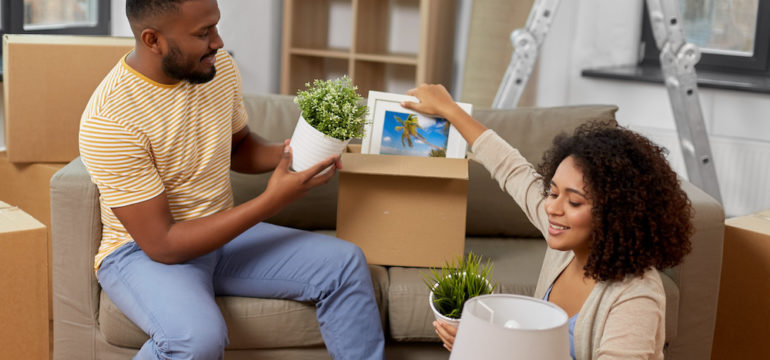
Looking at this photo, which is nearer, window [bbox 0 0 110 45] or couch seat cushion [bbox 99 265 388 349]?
couch seat cushion [bbox 99 265 388 349]

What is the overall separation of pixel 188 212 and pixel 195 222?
3.9 inches

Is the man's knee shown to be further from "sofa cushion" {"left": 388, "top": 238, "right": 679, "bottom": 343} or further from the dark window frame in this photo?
the dark window frame

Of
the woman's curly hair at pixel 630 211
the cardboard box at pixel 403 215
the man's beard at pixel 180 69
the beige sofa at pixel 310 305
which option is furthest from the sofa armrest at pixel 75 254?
the woman's curly hair at pixel 630 211

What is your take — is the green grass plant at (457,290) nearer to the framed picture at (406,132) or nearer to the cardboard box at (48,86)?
the framed picture at (406,132)

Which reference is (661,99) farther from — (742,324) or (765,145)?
(742,324)

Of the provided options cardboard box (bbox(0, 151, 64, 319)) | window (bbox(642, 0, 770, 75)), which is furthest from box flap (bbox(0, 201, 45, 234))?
window (bbox(642, 0, 770, 75))

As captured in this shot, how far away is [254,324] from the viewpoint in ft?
6.25

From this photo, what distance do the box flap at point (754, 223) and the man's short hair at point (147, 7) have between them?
4.80ft

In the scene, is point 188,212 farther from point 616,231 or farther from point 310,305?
point 616,231

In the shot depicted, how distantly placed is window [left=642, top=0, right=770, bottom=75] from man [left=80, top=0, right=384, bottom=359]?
2667mm

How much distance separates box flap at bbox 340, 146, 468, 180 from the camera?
1.93 m

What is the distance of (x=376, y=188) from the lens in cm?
202

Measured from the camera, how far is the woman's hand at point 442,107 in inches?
73.9

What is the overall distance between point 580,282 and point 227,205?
2.78 ft
